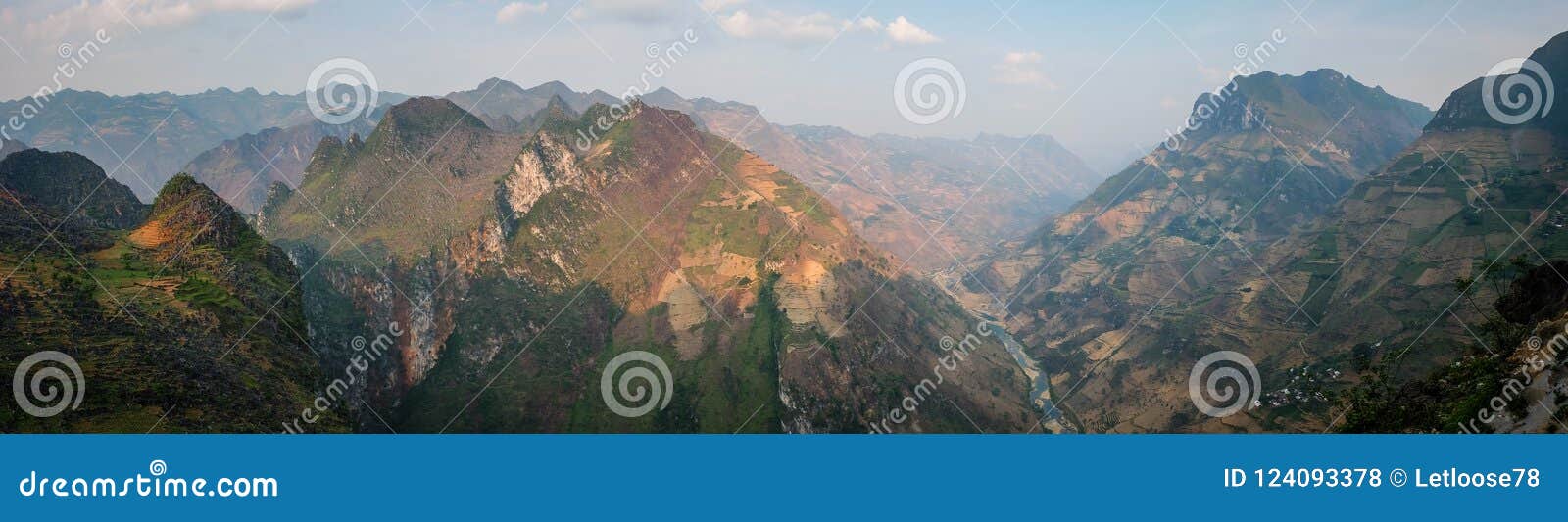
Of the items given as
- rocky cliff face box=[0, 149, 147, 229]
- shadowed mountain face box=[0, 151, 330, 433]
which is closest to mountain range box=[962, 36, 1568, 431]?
shadowed mountain face box=[0, 151, 330, 433]

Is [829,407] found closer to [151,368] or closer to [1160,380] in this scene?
[1160,380]

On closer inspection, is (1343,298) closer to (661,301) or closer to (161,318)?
(661,301)

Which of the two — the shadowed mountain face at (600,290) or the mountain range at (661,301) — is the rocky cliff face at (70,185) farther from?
the shadowed mountain face at (600,290)

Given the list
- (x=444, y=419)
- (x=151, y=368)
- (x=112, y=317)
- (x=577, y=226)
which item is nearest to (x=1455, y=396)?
(x=151, y=368)

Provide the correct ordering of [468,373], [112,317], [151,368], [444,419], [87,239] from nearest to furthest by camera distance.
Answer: [151,368] < [112,317] < [87,239] < [444,419] < [468,373]

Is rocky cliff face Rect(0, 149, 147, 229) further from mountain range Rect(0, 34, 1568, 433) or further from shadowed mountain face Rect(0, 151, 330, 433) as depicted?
shadowed mountain face Rect(0, 151, 330, 433)
